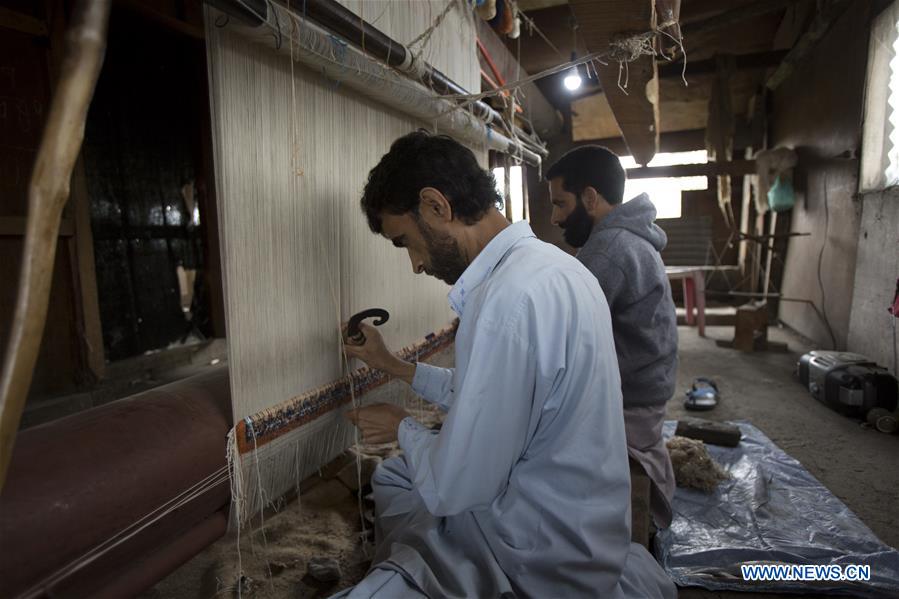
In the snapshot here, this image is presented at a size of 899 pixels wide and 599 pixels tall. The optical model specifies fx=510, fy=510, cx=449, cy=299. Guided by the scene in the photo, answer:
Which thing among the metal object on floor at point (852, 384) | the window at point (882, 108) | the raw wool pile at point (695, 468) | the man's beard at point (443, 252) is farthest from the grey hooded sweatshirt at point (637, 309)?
the window at point (882, 108)

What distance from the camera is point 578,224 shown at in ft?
7.90

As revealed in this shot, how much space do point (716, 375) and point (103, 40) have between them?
5268mm

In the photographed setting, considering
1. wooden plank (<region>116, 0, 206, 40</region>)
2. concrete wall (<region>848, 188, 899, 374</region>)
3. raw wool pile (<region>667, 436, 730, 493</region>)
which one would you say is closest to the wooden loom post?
raw wool pile (<region>667, 436, 730, 493</region>)

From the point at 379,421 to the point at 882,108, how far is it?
204 inches

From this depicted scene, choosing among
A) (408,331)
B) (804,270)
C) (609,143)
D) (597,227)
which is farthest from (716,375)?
(609,143)

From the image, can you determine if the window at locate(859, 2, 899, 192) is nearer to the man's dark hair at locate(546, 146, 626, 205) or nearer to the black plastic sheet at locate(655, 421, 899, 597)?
the black plastic sheet at locate(655, 421, 899, 597)

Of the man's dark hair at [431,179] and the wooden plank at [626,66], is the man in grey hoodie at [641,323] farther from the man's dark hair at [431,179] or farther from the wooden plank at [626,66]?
the man's dark hair at [431,179]

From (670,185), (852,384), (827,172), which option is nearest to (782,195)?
(827,172)

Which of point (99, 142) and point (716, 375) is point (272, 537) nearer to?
point (99, 142)

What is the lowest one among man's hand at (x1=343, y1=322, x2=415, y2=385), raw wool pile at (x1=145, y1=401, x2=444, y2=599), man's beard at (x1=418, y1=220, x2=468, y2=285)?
raw wool pile at (x1=145, y1=401, x2=444, y2=599)

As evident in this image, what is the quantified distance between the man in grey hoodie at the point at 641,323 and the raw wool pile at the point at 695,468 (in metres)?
0.56

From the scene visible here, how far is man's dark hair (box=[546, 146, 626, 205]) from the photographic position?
2.29 metres

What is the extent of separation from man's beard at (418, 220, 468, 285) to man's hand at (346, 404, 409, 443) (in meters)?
0.42

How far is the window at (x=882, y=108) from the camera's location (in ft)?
13.5
